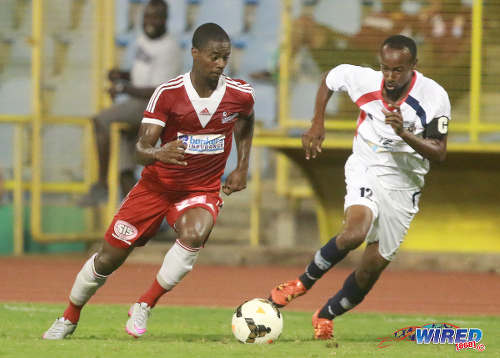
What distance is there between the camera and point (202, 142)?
733 centimetres

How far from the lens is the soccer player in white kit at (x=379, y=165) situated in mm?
7543

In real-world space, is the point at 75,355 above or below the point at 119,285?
above

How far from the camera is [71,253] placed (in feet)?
51.6

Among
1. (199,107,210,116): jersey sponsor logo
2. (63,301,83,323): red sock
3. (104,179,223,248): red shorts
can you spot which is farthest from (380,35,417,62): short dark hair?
(63,301,83,323): red sock

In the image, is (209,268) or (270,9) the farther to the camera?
(270,9)

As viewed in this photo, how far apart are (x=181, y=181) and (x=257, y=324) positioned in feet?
3.55

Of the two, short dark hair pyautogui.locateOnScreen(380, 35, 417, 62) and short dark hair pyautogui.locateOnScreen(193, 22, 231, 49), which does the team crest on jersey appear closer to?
short dark hair pyautogui.locateOnScreen(380, 35, 417, 62)

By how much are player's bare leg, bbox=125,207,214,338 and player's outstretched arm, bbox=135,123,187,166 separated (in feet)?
1.36

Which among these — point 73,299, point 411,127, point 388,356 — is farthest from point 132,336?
point 411,127

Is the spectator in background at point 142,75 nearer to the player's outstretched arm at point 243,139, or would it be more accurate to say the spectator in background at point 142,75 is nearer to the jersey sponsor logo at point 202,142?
the player's outstretched arm at point 243,139

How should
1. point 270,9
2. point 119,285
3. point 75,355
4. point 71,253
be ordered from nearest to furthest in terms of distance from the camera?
1. point 75,355
2. point 119,285
3. point 71,253
4. point 270,9

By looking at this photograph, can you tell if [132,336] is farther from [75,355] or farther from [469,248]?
[469,248]

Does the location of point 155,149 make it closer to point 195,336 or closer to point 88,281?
point 88,281

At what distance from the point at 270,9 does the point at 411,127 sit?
366 inches
